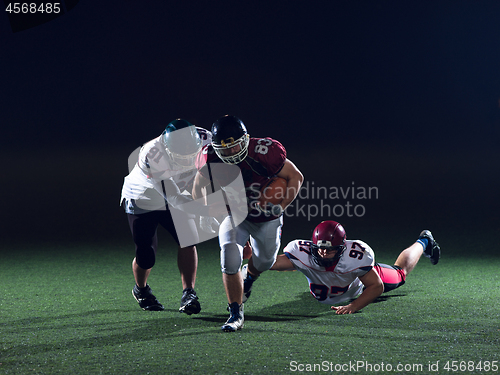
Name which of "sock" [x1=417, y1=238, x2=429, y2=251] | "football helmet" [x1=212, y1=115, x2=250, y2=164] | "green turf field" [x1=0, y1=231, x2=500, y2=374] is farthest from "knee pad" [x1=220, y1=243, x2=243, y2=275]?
"sock" [x1=417, y1=238, x2=429, y2=251]

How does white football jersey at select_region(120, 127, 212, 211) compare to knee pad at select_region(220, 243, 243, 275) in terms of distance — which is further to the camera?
white football jersey at select_region(120, 127, 212, 211)

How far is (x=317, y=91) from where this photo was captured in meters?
11.1

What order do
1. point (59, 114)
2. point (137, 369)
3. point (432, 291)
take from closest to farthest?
point (137, 369), point (432, 291), point (59, 114)

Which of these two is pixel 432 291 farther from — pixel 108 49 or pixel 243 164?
pixel 108 49

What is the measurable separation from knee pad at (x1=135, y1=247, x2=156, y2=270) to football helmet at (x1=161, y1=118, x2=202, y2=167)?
2.15 ft

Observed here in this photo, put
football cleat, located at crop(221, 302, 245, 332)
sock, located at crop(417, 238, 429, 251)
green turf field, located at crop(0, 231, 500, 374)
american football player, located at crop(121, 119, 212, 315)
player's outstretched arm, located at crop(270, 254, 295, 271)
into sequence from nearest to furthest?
1. green turf field, located at crop(0, 231, 500, 374)
2. football cleat, located at crop(221, 302, 245, 332)
3. american football player, located at crop(121, 119, 212, 315)
4. player's outstretched arm, located at crop(270, 254, 295, 271)
5. sock, located at crop(417, 238, 429, 251)

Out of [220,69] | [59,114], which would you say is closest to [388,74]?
[220,69]

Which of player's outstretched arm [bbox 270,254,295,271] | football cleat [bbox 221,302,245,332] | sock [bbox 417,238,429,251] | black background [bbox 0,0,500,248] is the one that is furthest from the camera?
black background [bbox 0,0,500,248]

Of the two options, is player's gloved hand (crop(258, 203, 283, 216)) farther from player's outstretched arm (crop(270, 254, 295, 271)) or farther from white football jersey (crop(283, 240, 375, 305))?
player's outstretched arm (crop(270, 254, 295, 271))

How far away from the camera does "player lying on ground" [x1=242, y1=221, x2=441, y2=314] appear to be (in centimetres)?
324

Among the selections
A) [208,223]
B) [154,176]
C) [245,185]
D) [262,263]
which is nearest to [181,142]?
[154,176]

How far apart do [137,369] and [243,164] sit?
1386mm

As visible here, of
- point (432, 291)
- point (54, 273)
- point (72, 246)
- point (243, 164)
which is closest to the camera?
point (243, 164)

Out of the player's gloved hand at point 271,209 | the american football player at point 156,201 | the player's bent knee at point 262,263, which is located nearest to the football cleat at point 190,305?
the american football player at point 156,201
